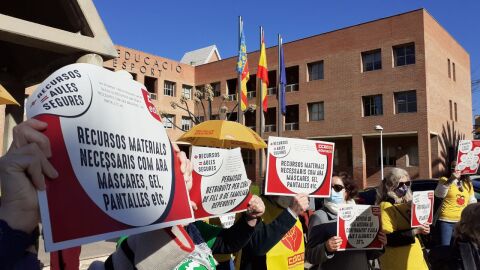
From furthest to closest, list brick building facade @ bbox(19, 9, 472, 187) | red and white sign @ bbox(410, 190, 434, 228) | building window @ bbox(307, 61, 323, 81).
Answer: building window @ bbox(307, 61, 323, 81), brick building facade @ bbox(19, 9, 472, 187), red and white sign @ bbox(410, 190, 434, 228)

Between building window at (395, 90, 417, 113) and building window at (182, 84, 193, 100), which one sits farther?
building window at (182, 84, 193, 100)

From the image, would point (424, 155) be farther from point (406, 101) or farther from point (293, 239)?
point (293, 239)

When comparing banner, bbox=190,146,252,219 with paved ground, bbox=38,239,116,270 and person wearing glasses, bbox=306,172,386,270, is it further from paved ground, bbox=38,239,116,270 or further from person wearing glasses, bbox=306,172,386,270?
paved ground, bbox=38,239,116,270

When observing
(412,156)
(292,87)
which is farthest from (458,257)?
(292,87)

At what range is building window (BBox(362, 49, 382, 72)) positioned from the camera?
29.9m

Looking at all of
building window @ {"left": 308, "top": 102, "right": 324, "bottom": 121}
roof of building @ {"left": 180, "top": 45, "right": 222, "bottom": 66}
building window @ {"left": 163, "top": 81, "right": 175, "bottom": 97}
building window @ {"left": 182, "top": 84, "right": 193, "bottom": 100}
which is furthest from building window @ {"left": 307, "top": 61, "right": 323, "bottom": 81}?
roof of building @ {"left": 180, "top": 45, "right": 222, "bottom": 66}

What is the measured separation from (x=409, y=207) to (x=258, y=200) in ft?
6.78

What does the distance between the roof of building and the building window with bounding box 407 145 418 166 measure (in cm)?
2998

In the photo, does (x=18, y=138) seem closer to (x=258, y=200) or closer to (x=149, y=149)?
(x=149, y=149)

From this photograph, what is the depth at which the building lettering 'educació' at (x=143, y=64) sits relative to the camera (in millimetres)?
36000

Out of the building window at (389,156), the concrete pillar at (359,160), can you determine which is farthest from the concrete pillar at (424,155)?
the concrete pillar at (359,160)

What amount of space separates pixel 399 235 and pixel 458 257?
3.38 ft

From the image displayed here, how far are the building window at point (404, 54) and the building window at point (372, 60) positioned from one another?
1.16 meters

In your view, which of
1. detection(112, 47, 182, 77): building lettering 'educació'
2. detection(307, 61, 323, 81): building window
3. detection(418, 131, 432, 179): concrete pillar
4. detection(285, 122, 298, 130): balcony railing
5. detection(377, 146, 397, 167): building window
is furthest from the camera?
detection(112, 47, 182, 77): building lettering 'educació'
